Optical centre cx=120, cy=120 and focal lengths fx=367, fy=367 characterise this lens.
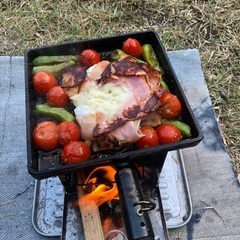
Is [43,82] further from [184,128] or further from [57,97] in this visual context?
[184,128]

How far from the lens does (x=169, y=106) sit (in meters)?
2.15

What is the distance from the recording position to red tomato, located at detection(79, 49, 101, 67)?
7.89ft

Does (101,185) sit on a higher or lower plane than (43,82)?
lower

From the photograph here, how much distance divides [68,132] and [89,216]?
2.28ft

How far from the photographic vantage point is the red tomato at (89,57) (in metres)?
2.40

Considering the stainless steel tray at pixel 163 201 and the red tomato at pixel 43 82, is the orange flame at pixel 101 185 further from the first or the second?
the red tomato at pixel 43 82

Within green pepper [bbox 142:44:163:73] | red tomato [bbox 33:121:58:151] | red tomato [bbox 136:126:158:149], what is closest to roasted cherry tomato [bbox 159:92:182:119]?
red tomato [bbox 136:126:158:149]

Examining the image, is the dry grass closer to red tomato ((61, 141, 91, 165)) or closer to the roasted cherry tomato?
the roasted cherry tomato

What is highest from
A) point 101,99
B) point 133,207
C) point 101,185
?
point 101,99

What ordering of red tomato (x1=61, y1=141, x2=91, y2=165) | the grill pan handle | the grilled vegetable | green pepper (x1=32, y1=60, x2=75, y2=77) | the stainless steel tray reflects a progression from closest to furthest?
the grill pan handle < red tomato (x1=61, y1=141, x2=91, y2=165) < the grilled vegetable < green pepper (x1=32, y1=60, x2=75, y2=77) < the stainless steel tray

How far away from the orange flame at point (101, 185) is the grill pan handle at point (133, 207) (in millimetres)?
491

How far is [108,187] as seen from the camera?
8.17ft

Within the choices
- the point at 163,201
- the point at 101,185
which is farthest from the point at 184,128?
the point at 163,201

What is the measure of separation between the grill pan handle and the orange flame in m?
0.49
